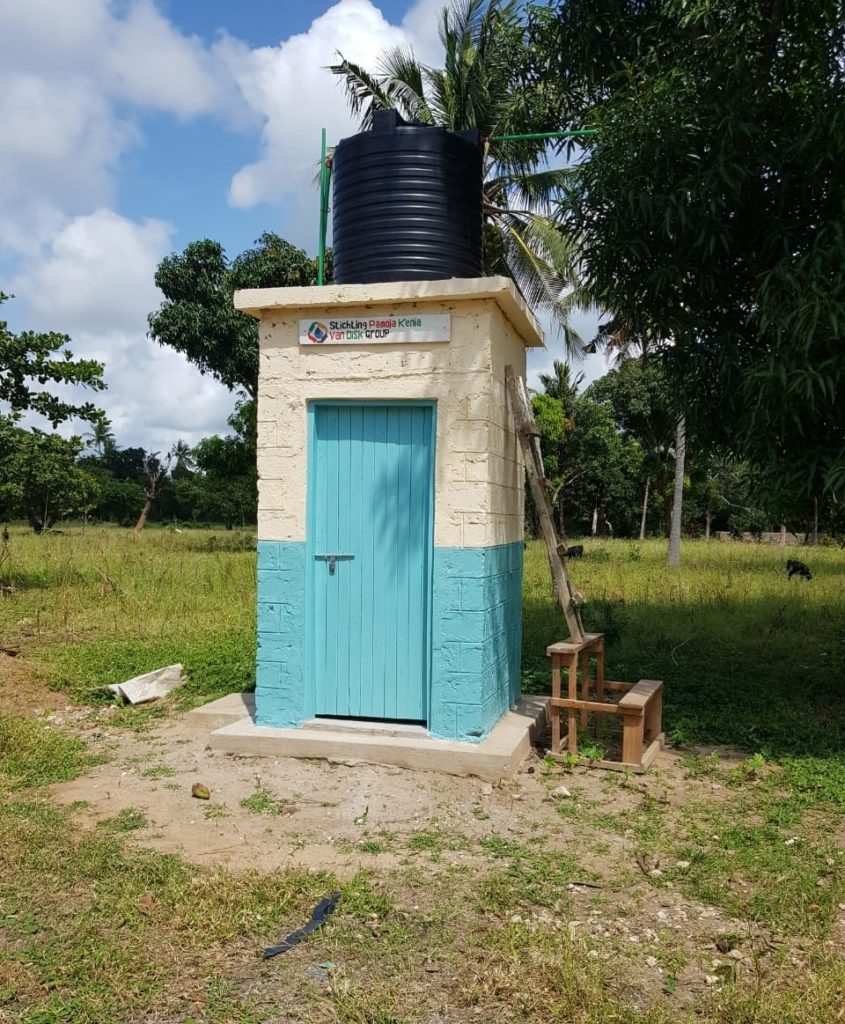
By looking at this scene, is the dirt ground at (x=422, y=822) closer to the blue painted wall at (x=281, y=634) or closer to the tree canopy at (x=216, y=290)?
the blue painted wall at (x=281, y=634)

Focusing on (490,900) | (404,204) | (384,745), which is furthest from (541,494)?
(490,900)

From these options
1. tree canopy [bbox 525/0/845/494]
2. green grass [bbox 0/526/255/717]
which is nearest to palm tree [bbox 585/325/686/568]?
tree canopy [bbox 525/0/845/494]

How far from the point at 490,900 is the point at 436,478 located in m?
2.62

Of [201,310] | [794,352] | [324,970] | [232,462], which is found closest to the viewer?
[324,970]

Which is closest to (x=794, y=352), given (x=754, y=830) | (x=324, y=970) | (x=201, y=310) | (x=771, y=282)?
(x=771, y=282)

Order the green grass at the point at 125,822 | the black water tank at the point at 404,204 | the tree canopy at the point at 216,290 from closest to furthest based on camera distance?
the green grass at the point at 125,822 < the black water tank at the point at 404,204 < the tree canopy at the point at 216,290

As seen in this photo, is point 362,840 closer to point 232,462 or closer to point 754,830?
point 754,830

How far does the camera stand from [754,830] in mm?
4566

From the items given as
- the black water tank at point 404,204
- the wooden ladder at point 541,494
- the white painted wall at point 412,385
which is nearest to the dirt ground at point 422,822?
the wooden ladder at point 541,494

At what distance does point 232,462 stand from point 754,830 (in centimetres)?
1896

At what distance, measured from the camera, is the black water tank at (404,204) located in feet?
18.9

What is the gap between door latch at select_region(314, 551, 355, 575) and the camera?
571 centimetres

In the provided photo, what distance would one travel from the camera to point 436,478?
5512 mm

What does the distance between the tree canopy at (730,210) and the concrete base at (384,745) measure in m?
2.56
